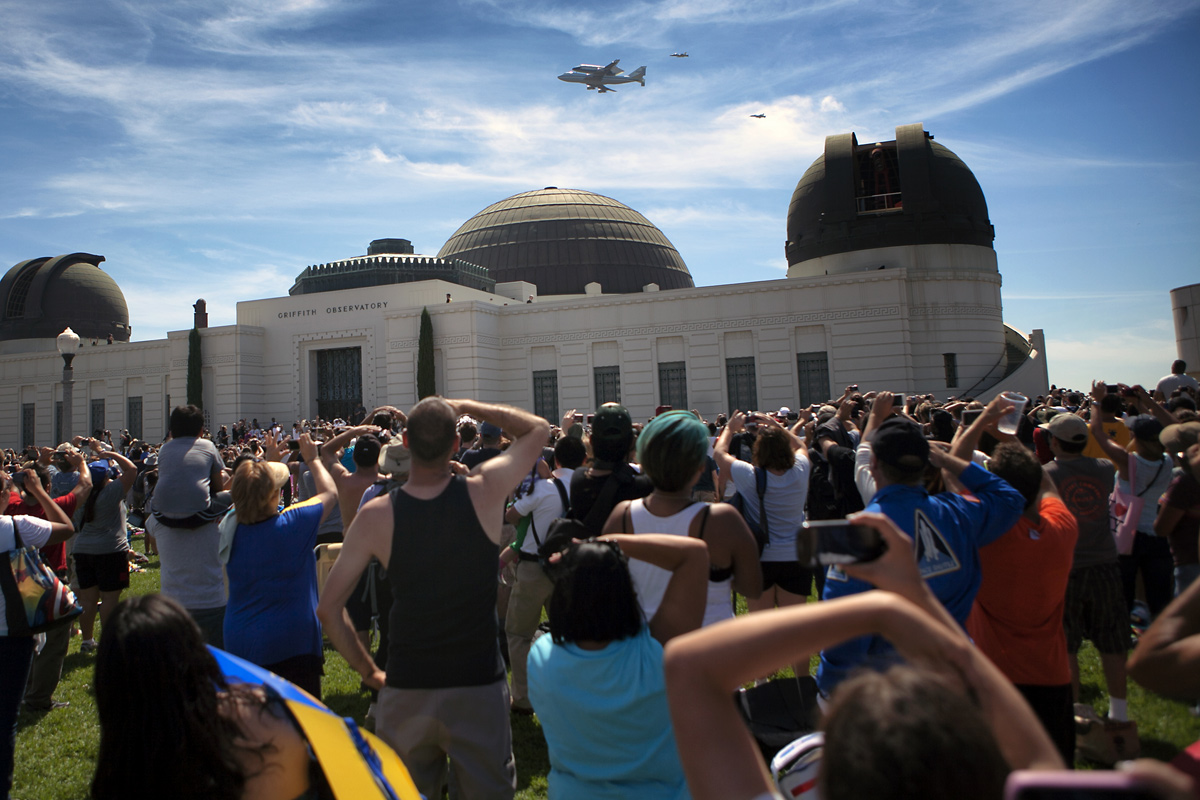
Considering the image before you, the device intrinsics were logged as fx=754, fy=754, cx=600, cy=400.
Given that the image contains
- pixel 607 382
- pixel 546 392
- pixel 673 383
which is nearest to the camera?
pixel 673 383

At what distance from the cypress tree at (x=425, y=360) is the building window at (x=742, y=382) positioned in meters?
11.9

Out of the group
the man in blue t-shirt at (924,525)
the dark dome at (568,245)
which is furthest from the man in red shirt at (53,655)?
the dark dome at (568,245)

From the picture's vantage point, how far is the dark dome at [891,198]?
29719mm

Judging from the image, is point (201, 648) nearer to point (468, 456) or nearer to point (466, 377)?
point (468, 456)

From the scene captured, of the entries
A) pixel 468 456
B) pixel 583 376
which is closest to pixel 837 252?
pixel 583 376

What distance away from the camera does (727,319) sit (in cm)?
2942

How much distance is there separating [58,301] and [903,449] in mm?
54840

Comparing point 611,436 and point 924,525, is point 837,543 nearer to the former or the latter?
point 924,525

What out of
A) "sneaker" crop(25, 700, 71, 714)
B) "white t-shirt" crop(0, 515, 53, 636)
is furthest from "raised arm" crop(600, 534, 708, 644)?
"sneaker" crop(25, 700, 71, 714)

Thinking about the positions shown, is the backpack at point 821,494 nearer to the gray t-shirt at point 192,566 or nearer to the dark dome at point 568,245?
the gray t-shirt at point 192,566

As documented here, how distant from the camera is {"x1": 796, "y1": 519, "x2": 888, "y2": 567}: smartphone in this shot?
1.55m

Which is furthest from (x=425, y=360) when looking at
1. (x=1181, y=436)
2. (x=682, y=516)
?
(x=682, y=516)

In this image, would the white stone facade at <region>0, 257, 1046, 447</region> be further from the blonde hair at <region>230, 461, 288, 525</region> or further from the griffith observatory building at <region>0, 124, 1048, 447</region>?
the blonde hair at <region>230, 461, 288, 525</region>

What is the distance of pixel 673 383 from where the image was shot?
3025 centimetres
